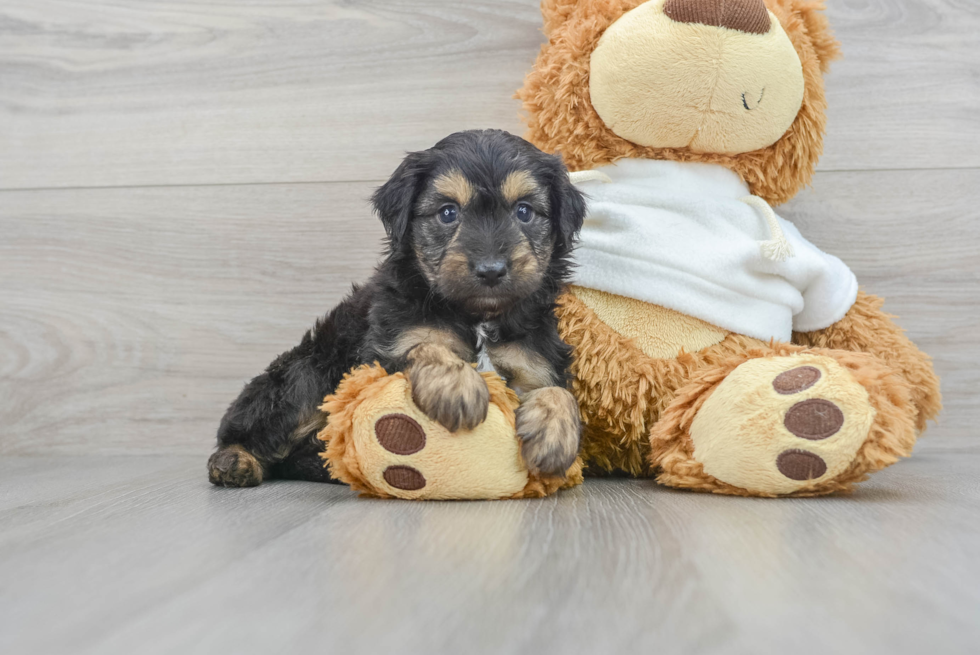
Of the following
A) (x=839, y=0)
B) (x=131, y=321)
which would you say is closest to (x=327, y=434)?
(x=131, y=321)

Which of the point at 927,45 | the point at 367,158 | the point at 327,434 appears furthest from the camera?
the point at 367,158

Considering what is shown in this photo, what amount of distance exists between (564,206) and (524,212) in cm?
13

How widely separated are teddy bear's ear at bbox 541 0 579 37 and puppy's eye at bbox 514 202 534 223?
0.72 metres

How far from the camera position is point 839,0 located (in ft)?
8.20

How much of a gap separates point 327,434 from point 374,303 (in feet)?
1.18

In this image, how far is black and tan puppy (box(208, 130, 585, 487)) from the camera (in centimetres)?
155

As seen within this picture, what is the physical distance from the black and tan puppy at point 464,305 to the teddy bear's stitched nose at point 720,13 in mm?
494

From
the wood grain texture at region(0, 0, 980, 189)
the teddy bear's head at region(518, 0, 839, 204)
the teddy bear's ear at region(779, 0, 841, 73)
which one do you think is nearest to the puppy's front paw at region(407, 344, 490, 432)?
the teddy bear's head at region(518, 0, 839, 204)

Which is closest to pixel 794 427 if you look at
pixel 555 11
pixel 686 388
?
pixel 686 388

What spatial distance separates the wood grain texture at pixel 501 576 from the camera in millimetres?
839

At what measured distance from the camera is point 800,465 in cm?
153

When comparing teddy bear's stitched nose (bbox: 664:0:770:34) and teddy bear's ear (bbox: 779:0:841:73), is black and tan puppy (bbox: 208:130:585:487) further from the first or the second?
teddy bear's ear (bbox: 779:0:841:73)

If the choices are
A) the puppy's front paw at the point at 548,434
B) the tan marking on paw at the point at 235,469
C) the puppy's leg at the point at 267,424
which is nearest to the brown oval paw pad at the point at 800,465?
the puppy's front paw at the point at 548,434

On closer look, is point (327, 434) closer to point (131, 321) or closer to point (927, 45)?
point (131, 321)
